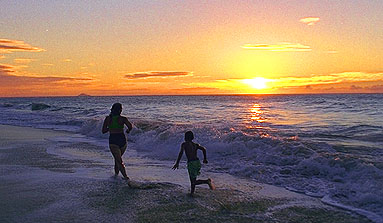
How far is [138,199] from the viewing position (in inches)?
263

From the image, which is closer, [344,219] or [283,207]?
[344,219]

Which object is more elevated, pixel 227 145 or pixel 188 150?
pixel 188 150

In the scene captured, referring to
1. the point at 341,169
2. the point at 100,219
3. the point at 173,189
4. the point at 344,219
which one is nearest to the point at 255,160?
the point at 341,169

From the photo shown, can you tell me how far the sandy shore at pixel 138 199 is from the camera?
19.0 feet

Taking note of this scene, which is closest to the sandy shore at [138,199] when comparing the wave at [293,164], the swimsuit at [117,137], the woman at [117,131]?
the woman at [117,131]

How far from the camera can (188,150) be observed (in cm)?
708

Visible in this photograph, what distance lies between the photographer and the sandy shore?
580 centimetres

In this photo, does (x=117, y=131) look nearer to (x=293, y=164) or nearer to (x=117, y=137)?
(x=117, y=137)

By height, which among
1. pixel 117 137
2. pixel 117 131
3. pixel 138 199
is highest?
pixel 117 131

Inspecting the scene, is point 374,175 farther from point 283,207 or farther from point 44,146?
point 44,146

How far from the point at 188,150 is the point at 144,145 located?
8.67 metres

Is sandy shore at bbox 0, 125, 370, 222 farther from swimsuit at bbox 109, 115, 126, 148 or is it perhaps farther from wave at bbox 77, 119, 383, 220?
swimsuit at bbox 109, 115, 126, 148

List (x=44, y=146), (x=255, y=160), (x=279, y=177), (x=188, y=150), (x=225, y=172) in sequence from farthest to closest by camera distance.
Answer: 1. (x=44, y=146)
2. (x=255, y=160)
3. (x=225, y=172)
4. (x=279, y=177)
5. (x=188, y=150)

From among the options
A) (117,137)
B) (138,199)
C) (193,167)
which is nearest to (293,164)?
(193,167)
